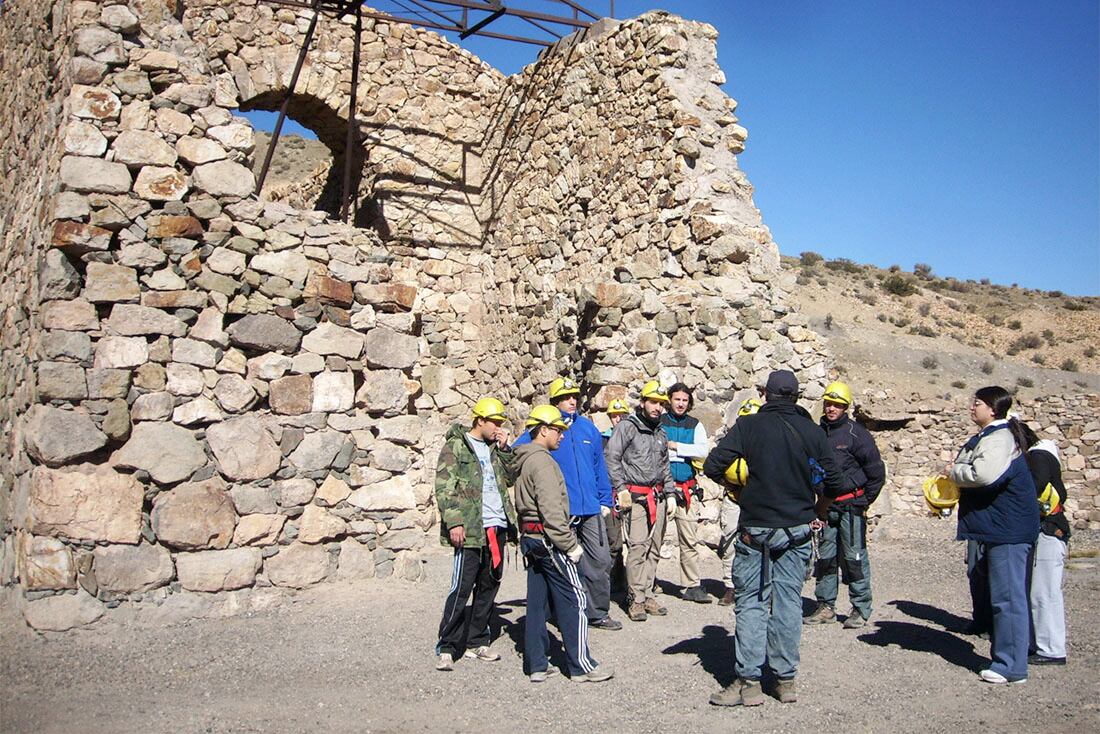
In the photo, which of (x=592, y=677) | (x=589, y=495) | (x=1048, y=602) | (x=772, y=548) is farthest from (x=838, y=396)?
(x=592, y=677)

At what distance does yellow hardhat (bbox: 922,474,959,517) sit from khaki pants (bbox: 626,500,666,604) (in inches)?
84.0

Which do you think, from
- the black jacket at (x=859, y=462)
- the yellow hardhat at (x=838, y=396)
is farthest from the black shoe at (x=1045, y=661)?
the yellow hardhat at (x=838, y=396)

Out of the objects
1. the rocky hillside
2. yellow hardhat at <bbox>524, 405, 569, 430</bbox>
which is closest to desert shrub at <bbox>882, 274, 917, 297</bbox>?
the rocky hillside

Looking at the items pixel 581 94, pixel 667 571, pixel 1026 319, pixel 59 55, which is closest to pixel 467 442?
pixel 667 571

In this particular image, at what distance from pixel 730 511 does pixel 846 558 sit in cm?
232

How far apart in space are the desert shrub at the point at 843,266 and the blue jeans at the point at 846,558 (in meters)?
32.8

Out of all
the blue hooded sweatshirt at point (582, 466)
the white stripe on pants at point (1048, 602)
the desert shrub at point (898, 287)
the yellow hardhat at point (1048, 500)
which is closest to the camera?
the white stripe on pants at point (1048, 602)

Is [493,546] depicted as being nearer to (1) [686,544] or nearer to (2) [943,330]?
(1) [686,544]

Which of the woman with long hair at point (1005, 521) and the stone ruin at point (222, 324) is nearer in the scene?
the woman with long hair at point (1005, 521)

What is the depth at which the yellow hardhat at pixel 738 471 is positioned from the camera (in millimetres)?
4898

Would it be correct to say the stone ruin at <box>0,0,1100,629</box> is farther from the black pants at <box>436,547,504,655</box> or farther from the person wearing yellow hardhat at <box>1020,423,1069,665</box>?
the person wearing yellow hardhat at <box>1020,423,1069,665</box>

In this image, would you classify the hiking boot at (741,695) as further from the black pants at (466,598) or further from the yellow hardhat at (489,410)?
the yellow hardhat at (489,410)

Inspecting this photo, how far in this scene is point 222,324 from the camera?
6543 millimetres

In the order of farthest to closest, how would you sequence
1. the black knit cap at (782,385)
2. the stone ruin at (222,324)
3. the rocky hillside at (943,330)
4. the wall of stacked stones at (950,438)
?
the rocky hillside at (943,330) < the wall of stacked stones at (950,438) < the stone ruin at (222,324) < the black knit cap at (782,385)
